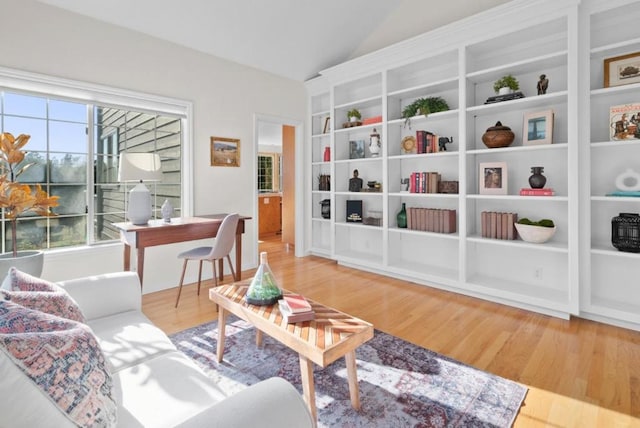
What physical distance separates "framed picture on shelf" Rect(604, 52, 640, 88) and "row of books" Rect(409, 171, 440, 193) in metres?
1.62

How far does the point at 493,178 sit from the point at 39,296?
355 centimetres

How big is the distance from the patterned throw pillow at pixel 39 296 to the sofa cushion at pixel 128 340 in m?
0.26

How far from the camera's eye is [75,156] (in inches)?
129

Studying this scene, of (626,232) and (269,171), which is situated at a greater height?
(269,171)

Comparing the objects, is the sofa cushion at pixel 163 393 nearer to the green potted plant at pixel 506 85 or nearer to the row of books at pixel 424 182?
the row of books at pixel 424 182

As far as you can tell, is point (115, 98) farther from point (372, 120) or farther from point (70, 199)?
point (372, 120)

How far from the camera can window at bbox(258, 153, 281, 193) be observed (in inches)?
363

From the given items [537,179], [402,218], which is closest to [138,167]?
[402,218]

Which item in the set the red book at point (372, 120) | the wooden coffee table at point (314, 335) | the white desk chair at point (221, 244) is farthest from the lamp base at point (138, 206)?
the red book at point (372, 120)

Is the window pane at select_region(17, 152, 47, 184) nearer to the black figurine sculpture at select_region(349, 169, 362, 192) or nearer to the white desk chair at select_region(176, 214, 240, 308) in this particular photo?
the white desk chair at select_region(176, 214, 240, 308)

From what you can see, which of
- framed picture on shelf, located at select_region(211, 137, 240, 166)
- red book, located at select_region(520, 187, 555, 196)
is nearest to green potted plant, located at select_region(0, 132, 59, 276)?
framed picture on shelf, located at select_region(211, 137, 240, 166)

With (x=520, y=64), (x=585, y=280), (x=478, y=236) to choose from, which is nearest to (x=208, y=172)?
(x=478, y=236)

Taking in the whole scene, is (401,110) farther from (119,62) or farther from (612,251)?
(119,62)

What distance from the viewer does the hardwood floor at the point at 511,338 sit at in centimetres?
175
